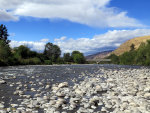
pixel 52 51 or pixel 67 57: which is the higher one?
pixel 52 51

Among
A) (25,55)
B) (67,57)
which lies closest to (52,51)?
(67,57)

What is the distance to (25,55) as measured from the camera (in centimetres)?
7606

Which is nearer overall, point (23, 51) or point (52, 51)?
point (23, 51)

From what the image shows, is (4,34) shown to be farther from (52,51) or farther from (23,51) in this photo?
(52,51)

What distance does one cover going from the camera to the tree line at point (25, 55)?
166ft

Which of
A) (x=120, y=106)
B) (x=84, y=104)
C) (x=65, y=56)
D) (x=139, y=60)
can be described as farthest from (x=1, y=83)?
(x=65, y=56)

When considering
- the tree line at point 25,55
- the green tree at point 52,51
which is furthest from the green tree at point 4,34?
the green tree at point 52,51

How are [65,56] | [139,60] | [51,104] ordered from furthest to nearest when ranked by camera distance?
1. [65,56]
2. [139,60]
3. [51,104]

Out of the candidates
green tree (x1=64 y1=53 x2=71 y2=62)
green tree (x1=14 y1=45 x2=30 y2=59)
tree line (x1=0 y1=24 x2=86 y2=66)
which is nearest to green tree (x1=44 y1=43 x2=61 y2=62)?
tree line (x1=0 y1=24 x2=86 y2=66)

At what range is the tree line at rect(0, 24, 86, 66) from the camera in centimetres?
5046

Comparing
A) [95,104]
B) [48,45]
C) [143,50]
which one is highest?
[48,45]

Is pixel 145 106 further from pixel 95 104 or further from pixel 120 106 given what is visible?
pixel 95 104

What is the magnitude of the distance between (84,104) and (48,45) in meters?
114

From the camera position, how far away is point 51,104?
6102mm
